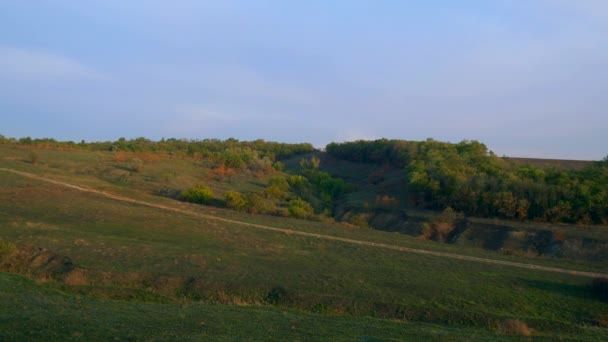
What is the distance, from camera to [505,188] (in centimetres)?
4216

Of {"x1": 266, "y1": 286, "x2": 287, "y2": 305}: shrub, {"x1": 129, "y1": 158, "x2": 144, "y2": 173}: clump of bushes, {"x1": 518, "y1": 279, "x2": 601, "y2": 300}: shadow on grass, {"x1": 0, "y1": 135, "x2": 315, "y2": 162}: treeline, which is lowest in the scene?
{"x1": 266, "y1": 286, "x2": 287, "y2": 305}: shrub

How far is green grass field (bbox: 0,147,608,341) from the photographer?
11.7 metres

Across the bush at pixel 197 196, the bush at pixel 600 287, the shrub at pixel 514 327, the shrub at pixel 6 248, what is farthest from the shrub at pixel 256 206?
the shrub at pixel 514 327

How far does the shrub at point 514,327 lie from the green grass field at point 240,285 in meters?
0.26

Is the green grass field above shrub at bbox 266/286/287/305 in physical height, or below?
above

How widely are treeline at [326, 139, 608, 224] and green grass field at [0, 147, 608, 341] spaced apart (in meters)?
10.9

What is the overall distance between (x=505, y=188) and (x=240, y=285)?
2920 centimetres

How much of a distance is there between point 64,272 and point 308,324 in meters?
9.44

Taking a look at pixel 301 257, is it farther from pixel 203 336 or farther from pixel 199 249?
pixel 203 336

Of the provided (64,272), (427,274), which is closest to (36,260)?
(64,272)

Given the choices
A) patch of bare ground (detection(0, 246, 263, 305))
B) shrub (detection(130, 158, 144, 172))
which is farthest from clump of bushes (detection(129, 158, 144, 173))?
patch of bare ground (detection(0, 246, 263, 305))

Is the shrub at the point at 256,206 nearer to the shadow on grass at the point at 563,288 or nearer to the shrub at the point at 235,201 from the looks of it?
the shrub at the point at 235,201

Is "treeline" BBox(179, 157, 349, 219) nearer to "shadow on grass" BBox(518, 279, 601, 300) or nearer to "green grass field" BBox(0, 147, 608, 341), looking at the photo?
"green grass field" BBox(0, 147, 608, 341)

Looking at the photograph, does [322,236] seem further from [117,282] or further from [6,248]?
[6,248]
